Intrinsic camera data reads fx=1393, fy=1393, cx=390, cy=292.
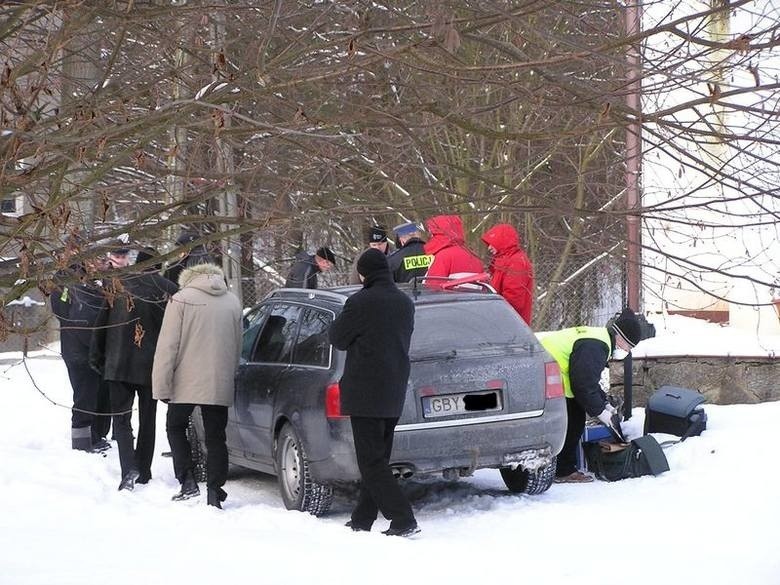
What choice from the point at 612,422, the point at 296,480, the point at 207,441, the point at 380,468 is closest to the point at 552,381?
the point at 612,422

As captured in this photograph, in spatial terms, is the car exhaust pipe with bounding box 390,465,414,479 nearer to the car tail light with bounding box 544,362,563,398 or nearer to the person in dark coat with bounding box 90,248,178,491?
the car tail light with bounding box 544,362,563,398

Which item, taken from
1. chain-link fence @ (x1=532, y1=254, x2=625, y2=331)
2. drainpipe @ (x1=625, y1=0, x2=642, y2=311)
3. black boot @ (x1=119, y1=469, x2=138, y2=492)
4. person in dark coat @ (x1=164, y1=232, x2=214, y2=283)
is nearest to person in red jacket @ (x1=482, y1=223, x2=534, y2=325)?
drainpipe @ (x1=625, y1=0, x2=642, y2=311)

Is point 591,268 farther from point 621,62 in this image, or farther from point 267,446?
point 621,62

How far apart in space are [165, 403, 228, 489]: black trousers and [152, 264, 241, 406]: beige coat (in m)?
0.10

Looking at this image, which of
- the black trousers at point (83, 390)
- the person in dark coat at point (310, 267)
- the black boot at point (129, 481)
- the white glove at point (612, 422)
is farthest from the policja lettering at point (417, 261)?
the black boot at point (129, 481)

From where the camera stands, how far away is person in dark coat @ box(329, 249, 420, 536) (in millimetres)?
8523

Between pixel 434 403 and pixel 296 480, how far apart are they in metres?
1.13

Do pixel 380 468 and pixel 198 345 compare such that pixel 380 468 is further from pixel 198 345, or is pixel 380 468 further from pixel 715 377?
pixel 715 377

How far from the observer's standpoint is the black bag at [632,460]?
10523 mm

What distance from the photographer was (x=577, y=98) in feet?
21.3

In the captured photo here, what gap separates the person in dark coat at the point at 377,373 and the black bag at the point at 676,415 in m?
3.56

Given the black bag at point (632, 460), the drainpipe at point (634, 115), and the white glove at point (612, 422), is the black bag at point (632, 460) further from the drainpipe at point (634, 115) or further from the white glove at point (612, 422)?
the drainpipe at point (634, 115)

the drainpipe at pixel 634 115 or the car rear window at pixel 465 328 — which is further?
the car rear window at pixel 465 328

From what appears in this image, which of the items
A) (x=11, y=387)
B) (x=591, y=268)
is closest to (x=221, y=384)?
(x=11, y=387)
